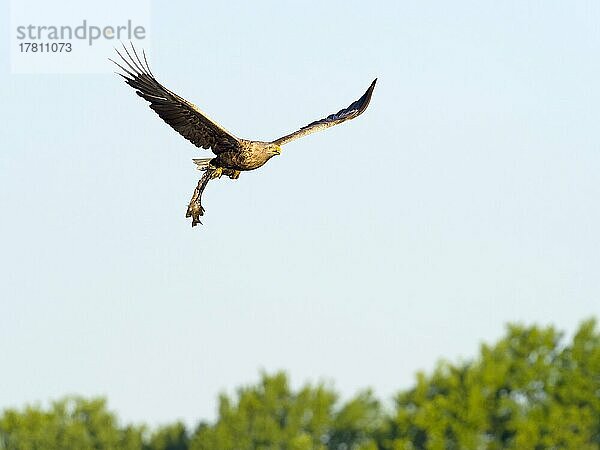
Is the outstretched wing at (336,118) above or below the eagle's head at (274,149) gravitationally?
above

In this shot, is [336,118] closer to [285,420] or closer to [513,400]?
[513,400]

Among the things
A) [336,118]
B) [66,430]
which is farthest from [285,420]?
[336,118]

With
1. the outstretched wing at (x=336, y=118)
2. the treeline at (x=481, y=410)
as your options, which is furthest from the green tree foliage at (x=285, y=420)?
Answer: the outstretched wing at (x=336, y=118)

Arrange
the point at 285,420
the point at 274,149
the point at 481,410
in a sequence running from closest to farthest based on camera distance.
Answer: the point at 274,149, the point at 481,410, the point at 285,420

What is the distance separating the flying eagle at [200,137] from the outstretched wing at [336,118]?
3.01ft

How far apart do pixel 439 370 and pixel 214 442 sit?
1395cm

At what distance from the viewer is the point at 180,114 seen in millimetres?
33625

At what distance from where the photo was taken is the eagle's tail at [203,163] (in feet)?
110

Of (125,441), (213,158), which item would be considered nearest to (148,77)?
(213,158)

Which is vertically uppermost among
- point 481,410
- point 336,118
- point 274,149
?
point 481,410

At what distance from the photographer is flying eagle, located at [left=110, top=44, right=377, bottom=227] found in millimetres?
33031

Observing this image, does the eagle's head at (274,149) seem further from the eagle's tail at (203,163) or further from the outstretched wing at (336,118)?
the eagle's tail at (203,163)

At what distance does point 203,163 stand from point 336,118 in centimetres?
404

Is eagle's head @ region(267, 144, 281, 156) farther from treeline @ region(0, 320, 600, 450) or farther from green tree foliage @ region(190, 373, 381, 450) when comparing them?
green tree foliage @ region(190, 373, 381, 450)
